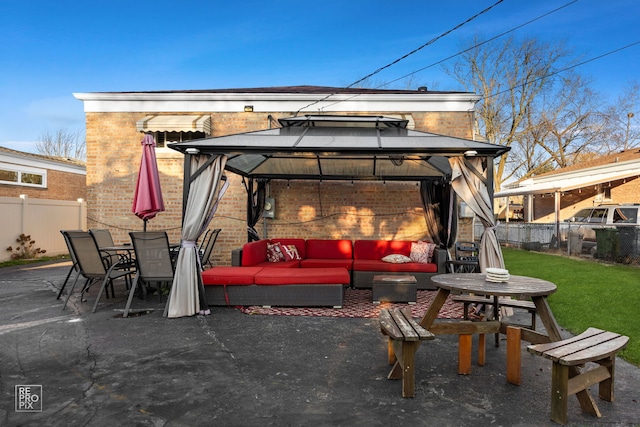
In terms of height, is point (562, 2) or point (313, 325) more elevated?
point (562, 2)

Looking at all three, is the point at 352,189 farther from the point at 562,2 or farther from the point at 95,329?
the point at 95,329

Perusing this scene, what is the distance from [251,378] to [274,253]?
481 centimetres

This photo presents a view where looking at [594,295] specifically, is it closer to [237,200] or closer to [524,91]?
[237,200]

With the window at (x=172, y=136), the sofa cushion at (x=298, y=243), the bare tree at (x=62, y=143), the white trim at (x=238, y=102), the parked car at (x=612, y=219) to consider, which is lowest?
the sofa cushion at (x=298, y=243)

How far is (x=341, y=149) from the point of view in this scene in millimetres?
5789

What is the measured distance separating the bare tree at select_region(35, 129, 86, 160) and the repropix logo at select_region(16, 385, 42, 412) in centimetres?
3304

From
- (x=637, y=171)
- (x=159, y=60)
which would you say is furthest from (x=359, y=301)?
(x=637, y=171)

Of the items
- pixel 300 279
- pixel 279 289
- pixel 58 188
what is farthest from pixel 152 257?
pixel 58 188

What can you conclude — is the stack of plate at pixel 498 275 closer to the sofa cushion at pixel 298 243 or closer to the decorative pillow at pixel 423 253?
A: the decorative pillow at pixel 423 253

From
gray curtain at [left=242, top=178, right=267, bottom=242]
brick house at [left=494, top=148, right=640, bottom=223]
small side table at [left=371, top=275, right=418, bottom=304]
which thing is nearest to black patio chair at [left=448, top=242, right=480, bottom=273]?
small side table at [left=371, top=275, right=418, bottom=304]

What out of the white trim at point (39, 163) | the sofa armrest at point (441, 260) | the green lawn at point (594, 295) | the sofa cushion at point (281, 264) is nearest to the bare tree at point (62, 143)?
the white trim at point (39, 163)

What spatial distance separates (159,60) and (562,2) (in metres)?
10.9

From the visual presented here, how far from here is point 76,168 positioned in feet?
62.6

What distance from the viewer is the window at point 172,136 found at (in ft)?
31.7
